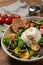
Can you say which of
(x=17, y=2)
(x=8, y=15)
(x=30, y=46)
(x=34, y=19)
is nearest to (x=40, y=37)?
(x=30, y=46)

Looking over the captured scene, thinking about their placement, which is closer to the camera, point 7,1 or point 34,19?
point 34,19

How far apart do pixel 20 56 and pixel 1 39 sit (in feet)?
0.48

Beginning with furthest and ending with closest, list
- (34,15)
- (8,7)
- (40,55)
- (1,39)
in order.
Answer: (8,7) < (34,15) < (1,39) < (40,55)

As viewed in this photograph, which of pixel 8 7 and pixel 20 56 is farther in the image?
pixel 8 7

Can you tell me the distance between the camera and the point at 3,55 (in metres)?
0.90

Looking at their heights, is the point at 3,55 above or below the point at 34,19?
below

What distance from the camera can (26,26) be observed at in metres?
0.93

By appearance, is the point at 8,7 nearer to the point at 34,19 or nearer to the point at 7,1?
the point at 7,1

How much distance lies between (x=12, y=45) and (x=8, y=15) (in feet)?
1.13

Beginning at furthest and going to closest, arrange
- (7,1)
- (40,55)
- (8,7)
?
(7,1), (8,7), (40,55)

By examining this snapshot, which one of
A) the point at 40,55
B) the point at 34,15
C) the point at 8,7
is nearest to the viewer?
the point at 40,55

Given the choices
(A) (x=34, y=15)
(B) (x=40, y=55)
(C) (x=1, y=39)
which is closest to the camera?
(B) (x=40, y=55)

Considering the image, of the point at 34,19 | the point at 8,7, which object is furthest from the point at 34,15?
the point at 8,7

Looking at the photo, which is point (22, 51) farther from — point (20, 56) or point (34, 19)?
point (34, 19)
